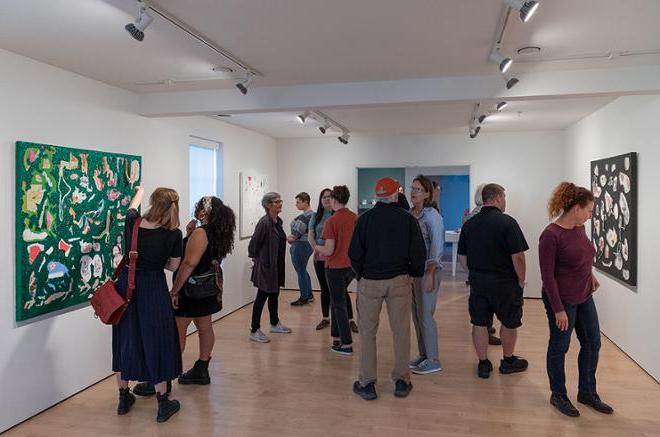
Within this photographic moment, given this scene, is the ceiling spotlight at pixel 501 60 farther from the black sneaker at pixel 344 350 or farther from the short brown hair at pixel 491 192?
the black sneaker at pixel 344 350

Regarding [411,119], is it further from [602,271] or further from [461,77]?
[602,271]

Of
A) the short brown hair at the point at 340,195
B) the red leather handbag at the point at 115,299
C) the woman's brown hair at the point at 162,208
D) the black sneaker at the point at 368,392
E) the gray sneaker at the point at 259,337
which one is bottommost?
the black sneaker at the point at 368,392

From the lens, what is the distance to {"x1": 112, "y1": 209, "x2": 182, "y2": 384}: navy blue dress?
3.14m

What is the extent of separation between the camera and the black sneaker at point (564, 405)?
3.25m

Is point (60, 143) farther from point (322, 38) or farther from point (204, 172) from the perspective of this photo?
point (204, 172)

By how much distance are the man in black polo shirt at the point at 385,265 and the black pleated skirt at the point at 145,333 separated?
128cm

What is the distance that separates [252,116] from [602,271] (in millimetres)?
4064

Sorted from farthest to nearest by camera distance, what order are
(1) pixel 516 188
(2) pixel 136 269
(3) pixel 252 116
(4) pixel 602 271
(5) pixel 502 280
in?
(1) pixel 516 188 → (3) pixel 252 116 → (4) pixel 602 271 → (5) pixel 502 280 → (2) pixel 136 269

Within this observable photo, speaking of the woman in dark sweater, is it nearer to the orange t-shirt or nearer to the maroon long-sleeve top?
the maroon long-sleeve top

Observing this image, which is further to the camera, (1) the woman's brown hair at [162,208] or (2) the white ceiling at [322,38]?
(1) the woman's brown hair at [162,208]

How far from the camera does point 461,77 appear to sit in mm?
3875

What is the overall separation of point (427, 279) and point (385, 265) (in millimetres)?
651

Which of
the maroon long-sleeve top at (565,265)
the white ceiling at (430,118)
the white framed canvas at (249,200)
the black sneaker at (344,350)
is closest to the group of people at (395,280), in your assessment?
the maroon long-sleeve top at (565,265)

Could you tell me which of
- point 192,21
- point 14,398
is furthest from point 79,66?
point 14,398
